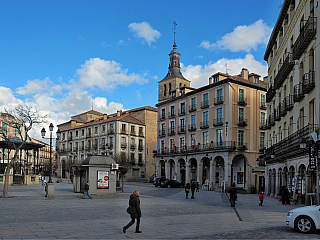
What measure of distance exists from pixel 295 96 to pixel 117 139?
50395 millimetres

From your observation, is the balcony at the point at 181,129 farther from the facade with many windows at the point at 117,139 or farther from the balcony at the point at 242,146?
the facade with many windows at the point at 117,139

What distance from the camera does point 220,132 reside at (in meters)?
48.8

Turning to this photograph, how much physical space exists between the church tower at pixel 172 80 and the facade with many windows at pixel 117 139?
15.5 feet

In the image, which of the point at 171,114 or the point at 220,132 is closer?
the point at 220,132

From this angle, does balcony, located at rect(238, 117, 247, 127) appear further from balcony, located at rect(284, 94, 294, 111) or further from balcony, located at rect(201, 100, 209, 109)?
balcony, located at rect(284, 94, 294, 111)

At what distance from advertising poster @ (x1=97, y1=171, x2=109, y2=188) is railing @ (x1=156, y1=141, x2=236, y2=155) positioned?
21637 millimetres

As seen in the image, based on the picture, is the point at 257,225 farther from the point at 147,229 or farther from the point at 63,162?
the point at 63,162

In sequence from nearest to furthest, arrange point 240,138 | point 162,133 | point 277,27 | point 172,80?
1. point 277,27
2. point 240,138
3. point 162,133
4. point 172,80

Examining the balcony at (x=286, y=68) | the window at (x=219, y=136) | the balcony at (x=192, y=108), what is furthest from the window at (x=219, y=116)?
the balcony at (x=286, y=68)

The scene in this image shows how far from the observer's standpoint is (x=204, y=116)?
171 ft

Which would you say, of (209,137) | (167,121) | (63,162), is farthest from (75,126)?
(209,137)

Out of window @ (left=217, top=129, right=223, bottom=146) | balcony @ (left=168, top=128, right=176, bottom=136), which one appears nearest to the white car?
window @ (left=217, top=129, right=223, bottom=146)

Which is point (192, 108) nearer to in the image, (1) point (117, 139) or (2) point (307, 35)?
(1) point (117, 139)

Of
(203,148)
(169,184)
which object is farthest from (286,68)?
(169,184)
